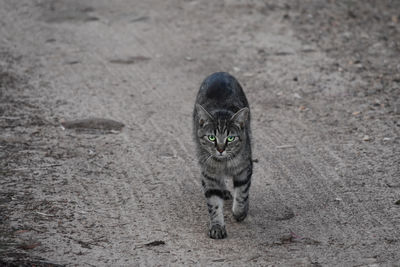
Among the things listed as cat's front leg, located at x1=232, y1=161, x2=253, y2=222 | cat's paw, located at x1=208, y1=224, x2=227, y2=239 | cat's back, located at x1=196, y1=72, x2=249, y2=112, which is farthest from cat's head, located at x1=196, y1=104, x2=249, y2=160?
cat's paw, located at x1=208, y1=224, x2=227, y2=239

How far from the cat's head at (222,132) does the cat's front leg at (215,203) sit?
24 cm

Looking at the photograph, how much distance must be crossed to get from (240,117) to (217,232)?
42.2 inches

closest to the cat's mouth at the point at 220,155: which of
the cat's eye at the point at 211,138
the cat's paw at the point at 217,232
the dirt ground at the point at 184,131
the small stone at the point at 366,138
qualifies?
the cat's eye at the point at 211,138

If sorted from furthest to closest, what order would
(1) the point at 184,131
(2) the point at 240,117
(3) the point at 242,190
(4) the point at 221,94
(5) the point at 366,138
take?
A: (1) the point at 184,131 → (5) the point at 366,138 → (4) the point at 221,94 → (3) the point at 242,190 → (2) the point at 240,117

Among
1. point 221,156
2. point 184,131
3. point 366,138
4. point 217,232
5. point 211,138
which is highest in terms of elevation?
point 211,138

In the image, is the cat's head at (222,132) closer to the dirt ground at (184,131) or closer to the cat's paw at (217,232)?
the cat's paw at (217,232)

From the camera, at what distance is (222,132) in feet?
18.6

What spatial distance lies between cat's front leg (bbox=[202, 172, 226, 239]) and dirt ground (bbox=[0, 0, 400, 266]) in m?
0.10

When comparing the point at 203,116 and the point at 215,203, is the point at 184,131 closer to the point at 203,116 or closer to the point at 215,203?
the point at 203,116

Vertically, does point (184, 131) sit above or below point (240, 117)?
below

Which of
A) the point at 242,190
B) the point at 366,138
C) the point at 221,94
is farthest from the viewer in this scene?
the point at 366,138

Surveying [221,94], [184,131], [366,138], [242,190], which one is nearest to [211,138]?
[242,190]

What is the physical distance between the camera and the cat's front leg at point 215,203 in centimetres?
570

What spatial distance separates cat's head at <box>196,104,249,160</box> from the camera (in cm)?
566
